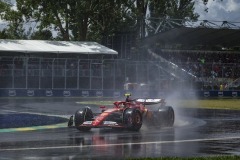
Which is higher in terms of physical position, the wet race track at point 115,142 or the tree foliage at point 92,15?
the tree foliage at point 92,15

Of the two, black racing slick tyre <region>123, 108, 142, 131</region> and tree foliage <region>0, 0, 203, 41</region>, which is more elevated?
tree foliage <region>0, 0, 203, 41</region>

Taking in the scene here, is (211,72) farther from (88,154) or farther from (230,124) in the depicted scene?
(88,154)

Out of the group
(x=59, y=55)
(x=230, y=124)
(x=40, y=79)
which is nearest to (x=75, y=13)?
(x=59, y=55)

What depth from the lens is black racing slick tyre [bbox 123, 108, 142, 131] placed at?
61.0 feet

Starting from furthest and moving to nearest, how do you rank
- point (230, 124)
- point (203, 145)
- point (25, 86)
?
1. point (25, 86)
2. point (230, 124)
3. point (203, 145)

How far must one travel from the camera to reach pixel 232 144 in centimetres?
1555

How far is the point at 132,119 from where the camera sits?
18.7 metres

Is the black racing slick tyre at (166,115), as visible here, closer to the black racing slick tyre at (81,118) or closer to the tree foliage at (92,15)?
the black racing slick tyre at (81,118)

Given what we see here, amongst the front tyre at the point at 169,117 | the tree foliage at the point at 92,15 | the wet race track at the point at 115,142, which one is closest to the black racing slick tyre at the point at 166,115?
the front tyre at the point at 169,117

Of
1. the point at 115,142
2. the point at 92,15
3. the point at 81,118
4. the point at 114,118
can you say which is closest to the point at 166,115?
the point at 114,118

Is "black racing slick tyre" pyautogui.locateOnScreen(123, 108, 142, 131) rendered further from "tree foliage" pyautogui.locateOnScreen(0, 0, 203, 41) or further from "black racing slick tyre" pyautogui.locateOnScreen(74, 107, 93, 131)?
"tree foliage" pyautogui.locateOnScreen(0, 0, 203, 41)

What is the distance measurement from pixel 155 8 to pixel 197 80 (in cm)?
2336

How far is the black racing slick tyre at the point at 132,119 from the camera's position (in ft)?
61.0

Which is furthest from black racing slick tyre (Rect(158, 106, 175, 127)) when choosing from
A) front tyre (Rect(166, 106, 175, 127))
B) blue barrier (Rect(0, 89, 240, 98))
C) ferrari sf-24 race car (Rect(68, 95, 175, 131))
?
blue barrier (Rect(0, 89, 240, 98))
